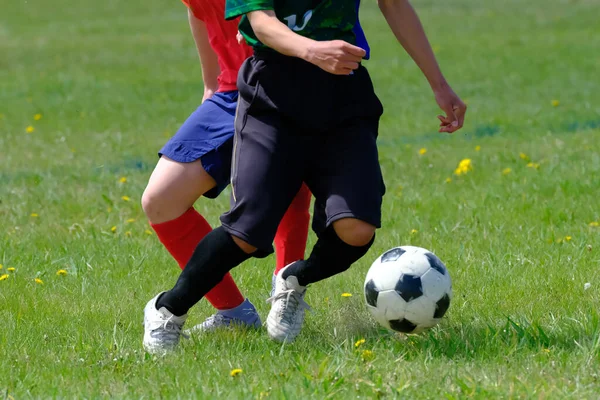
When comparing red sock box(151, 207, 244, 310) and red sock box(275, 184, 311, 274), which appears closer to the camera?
red sock box(151, 207, 244, 310)

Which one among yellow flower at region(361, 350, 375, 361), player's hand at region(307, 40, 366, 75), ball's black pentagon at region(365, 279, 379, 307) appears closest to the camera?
player's hand at region(307, 40, 366, 75)

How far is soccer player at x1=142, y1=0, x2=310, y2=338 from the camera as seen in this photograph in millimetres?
3740

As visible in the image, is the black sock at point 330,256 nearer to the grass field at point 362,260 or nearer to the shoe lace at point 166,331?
the grass field at point 362,260

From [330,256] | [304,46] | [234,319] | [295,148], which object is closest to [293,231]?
[234,319]

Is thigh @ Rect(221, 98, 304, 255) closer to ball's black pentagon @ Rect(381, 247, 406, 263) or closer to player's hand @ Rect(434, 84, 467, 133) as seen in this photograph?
ball's black pentagon @ Rect(381, 247, 406, 263)

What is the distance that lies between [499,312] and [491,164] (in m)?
3.61

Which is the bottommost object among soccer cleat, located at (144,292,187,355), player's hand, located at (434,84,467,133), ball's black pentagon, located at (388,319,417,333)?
soccer cleat, located at (144,292,187,355)

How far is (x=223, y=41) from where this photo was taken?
3990 millimetres

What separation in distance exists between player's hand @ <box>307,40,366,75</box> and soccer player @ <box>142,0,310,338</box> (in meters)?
0.77

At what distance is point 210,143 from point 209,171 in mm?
111

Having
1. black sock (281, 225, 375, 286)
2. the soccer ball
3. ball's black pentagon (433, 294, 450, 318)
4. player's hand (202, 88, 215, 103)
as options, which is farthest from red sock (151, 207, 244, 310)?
ball's black pentagon (433, 294, 450, 318)

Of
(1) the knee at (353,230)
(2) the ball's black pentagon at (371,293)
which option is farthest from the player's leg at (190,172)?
(2) the ball's black pentagon at (371,293)

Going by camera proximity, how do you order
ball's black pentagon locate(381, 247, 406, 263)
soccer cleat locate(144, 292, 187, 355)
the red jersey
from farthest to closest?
the red jersey < ball's black pentagon locate(381, 247, 406, 263) < soccer cleat locate(144, 292, 187, 355)

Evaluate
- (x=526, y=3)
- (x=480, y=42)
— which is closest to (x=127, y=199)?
(x=480, y=42)
